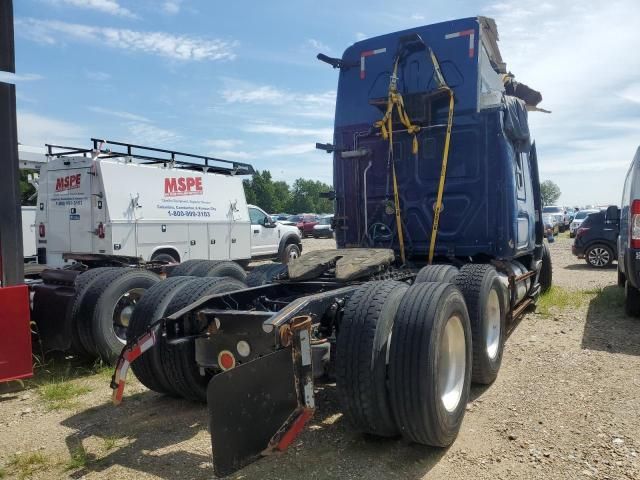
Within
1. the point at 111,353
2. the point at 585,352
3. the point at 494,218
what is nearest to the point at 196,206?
the point at 111,353

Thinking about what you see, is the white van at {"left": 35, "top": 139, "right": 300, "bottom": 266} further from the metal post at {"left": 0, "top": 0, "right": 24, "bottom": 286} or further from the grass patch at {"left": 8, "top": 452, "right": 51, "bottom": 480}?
the grass patch at {"left": 8, "top": 452, "right": 51, "bottom": 480}

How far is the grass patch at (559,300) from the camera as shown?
27.3ft

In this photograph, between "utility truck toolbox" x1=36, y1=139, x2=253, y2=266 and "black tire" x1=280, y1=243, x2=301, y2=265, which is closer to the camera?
"utility truck toolbox" x1=36, y1=139, x2=253, y2=266

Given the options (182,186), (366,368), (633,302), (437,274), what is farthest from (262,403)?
(182,186)

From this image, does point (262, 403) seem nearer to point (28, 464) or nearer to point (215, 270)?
point (28, 464)

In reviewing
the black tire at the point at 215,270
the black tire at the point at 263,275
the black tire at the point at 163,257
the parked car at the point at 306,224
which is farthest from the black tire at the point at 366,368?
the parked car at the point at 306,224

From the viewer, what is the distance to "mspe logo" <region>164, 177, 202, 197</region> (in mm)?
10961

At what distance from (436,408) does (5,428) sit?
3.22m

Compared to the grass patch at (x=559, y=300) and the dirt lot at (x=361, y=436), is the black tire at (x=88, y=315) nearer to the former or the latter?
the dirt lot at (x=361, y=436)

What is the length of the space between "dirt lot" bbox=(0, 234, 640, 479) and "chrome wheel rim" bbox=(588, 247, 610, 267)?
9.86m

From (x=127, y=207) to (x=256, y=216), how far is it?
5863mm

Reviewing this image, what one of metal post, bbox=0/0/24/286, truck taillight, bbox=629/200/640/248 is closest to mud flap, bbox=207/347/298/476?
metal post, bbox=0/0/24/286

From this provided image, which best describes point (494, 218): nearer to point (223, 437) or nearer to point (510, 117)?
point (510, 117)

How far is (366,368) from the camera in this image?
314 cm
